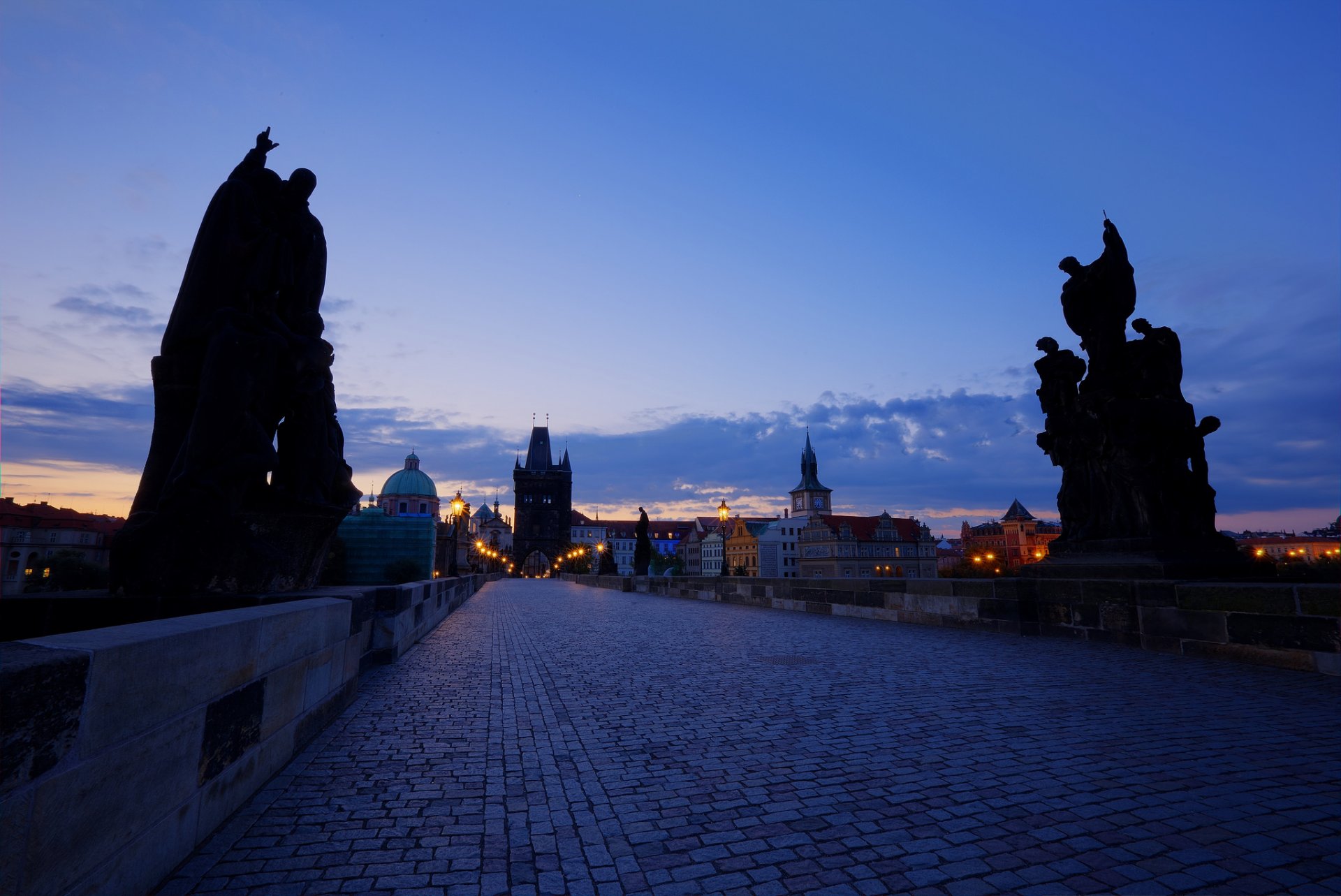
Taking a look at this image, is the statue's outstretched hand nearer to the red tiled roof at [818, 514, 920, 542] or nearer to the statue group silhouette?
the statue group silhouette

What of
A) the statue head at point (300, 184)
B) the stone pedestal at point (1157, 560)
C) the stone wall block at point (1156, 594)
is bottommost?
the stone wall block at point (1156, 594)

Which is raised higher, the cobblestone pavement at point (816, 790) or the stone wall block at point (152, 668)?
the stone wall block at point (152, 668)

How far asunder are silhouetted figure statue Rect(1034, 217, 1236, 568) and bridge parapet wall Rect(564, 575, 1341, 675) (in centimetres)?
77

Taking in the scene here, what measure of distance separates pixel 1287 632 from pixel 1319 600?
19.3 inches

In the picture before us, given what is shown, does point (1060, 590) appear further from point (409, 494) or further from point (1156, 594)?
point (409, 494)

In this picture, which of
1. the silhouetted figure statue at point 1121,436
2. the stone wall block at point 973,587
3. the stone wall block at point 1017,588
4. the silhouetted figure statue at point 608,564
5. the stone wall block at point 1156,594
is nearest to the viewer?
the stone wall block at point 1156,594

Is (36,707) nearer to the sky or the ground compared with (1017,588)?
nearer to the sky

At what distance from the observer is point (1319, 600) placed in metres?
6.50

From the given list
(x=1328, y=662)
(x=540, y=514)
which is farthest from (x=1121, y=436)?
(x=540, y=514)

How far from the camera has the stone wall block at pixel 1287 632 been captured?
6.44m

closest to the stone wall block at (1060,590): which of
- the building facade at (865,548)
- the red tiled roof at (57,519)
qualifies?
the red tiled roof at (57,519)

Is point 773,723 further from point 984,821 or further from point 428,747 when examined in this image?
point 428,747

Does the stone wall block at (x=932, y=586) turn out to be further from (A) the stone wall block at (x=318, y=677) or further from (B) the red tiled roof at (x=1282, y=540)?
(B) the red tiled roof at (x=1282, y=540)

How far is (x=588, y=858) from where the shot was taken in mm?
2883
